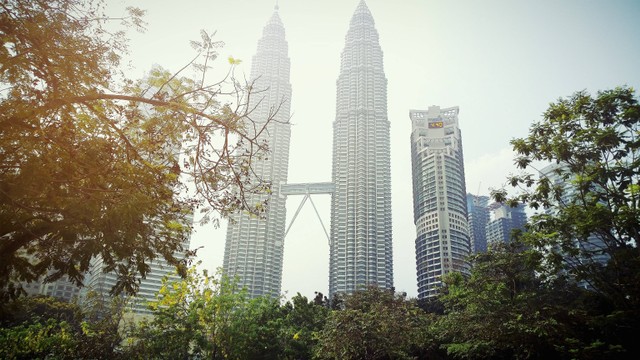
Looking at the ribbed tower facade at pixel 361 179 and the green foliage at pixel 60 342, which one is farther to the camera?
the ribbed tower facade at pixel 361 179

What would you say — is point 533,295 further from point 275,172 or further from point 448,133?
point 448,133

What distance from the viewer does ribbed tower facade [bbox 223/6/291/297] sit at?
98188 mm

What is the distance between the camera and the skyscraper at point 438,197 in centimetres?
9869

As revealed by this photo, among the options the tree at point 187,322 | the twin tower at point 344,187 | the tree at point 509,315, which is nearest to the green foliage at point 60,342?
the tree at point 187,322

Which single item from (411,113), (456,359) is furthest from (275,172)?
(456,359)

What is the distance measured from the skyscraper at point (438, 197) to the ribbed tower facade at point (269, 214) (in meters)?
41.1

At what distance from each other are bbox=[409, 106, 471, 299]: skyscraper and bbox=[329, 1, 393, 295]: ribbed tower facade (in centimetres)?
1019

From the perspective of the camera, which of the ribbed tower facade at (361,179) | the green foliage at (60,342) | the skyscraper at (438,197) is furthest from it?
the ribbed tower facade at (361,179)

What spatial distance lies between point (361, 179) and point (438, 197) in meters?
22.3

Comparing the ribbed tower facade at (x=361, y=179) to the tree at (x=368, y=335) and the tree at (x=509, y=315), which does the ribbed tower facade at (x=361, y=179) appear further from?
the tree at (x=509, y=315)

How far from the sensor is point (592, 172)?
31.9ft

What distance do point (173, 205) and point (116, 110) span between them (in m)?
1.71

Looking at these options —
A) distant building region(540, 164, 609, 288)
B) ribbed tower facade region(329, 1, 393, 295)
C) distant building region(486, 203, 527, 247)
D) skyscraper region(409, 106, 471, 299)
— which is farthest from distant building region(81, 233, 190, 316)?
distant building region(486, 203, 527, 247)

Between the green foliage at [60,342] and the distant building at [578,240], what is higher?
the distant building at [578,240]
